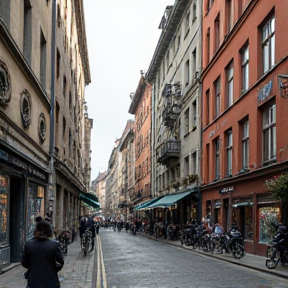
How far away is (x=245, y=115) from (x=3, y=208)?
549 inches

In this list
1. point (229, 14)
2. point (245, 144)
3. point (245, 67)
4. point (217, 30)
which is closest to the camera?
point (245, 144)

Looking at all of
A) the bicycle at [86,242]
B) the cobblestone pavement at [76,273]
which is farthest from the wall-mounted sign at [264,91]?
the bicycle at [86,242]

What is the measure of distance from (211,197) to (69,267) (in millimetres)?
15535

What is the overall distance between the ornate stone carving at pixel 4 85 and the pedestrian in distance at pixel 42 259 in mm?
7197

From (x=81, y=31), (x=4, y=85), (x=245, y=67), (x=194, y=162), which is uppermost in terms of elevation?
(x=81, y=31)

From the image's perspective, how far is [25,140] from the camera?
16203 millimetres

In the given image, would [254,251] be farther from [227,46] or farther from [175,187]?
[175,187]

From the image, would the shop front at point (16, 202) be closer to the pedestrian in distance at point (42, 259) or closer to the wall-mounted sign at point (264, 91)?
the pedestrian in distance at point (42, 259)

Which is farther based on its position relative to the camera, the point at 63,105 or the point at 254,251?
the point at 63,105

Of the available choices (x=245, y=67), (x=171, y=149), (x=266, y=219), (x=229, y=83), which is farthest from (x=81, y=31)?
(x=266, y=219)

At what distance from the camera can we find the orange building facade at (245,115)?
20.0 m

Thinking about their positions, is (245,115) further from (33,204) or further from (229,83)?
(33,204)

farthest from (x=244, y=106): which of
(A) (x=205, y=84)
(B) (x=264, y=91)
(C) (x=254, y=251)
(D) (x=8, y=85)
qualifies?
(D) (x=8, y=85)

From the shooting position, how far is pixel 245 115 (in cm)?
2422
